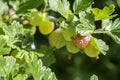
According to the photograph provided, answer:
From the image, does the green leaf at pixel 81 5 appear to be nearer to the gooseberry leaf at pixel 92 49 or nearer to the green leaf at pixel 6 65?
the gooseberry leaf at pixel 92 49

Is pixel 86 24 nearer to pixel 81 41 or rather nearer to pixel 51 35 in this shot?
pixel 81 41

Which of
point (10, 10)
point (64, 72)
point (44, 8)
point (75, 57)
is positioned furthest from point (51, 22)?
point (64, 72)

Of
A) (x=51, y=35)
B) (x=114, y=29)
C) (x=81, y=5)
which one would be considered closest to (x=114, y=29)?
(x=114, y=29)

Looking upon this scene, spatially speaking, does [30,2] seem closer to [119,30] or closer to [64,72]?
[119,30]

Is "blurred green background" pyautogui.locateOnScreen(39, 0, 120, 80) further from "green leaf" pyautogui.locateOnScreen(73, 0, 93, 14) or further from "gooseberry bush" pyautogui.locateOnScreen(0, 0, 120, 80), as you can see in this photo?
"green leaf" pyautogui.locateOnScreen(73, 0, 93, 14)

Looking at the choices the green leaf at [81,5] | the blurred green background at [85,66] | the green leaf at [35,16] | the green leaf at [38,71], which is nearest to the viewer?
the green leaf at [38,71]

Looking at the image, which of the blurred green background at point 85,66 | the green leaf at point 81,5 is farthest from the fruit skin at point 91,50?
the blurred green background at point 85,66

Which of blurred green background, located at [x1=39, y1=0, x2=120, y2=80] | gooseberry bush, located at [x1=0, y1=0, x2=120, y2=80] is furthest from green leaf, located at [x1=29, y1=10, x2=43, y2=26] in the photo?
blurred green background, located at [x1=39, y1=0, x2=120, y2=80]
